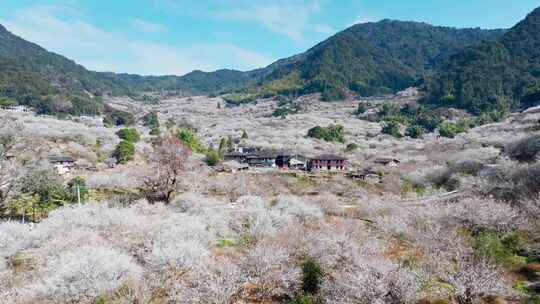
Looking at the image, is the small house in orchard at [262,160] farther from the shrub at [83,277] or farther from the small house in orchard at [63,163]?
the shrub at [83,277]

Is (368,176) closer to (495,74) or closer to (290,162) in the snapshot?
(290,162)

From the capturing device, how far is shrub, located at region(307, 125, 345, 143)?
77.6m

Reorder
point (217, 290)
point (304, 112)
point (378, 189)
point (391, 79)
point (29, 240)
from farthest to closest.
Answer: point (391, 79) < point (304, 112) < point (378, 189) < point (29, 240) < point (217, 290)

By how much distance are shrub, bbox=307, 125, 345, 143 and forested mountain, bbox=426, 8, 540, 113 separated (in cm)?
4690

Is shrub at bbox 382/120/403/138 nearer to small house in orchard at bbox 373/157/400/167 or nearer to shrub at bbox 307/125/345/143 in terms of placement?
shrub at bbox 307/125/345/143

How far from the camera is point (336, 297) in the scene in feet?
36.3

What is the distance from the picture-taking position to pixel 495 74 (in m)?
108

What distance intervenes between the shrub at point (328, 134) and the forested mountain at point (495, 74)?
46.9 metres

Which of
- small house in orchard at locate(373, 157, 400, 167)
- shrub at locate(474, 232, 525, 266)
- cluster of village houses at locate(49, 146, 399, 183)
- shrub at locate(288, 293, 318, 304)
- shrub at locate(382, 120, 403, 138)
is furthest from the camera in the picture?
shrub at locate(382, 120, 403, 138)

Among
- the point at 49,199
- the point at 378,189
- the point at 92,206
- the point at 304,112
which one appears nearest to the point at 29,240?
the point at 92,206

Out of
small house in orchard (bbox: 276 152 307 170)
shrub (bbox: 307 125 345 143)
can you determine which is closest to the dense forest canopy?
shrub (bbox: 307 125 345 143)

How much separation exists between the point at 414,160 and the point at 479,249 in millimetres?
42803

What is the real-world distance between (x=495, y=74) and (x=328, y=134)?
219ft

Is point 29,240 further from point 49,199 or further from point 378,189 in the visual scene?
point 378,189
